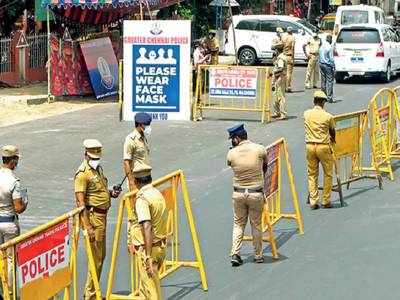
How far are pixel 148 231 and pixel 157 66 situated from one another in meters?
13.5

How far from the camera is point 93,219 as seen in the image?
9.12 metres

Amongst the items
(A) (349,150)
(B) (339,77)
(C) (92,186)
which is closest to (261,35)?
(B) (339,77)

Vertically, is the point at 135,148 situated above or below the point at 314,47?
below

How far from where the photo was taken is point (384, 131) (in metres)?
15.4

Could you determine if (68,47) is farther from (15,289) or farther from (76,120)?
(15,289)

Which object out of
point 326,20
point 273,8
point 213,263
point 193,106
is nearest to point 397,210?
point 213,263

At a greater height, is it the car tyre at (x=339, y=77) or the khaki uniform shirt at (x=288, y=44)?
the khaki uniform shirt at (x=288, y=44)

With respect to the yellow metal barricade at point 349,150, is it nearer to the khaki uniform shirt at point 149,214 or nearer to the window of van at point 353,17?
the khaki uniform shirt at point 149,214

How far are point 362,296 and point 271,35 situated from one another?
2602 centimetres

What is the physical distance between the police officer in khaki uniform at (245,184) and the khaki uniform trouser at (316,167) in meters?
2.69

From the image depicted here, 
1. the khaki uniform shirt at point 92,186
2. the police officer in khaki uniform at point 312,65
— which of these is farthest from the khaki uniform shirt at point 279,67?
the khaki uniform shirt at point 92,186

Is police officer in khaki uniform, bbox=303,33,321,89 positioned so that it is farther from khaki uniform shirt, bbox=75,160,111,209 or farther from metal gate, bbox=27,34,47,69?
khaki uniform shirt, bbox=75,160,111,209

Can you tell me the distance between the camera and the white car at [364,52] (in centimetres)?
2817

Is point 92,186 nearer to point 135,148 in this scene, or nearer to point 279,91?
point 135,148
